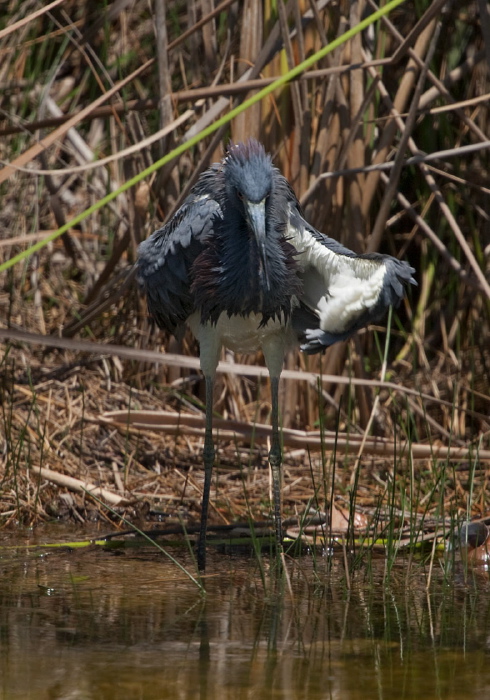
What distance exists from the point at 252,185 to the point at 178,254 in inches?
25.4

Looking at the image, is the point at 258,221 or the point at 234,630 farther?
the point at 258,221

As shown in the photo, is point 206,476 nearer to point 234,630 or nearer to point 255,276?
point 255,276

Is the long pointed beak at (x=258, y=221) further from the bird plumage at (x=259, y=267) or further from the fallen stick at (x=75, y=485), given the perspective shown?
the fallen stick at (x=75, y=485)

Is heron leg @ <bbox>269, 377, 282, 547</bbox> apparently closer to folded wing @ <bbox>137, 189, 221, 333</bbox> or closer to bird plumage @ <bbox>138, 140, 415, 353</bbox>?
bird plumage @ <bbox>138, 140, 415, 353</bbox>

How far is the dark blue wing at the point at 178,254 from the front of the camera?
451 cm

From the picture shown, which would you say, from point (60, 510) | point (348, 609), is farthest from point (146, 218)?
point (348, 609)

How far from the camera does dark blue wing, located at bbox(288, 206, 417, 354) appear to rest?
4.37 metres

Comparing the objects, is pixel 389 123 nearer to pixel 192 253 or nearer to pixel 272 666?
pixel 192 253

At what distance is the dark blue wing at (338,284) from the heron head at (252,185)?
1.13 feet

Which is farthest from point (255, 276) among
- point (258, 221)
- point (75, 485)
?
point (75, 485)

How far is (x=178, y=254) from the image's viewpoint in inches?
179

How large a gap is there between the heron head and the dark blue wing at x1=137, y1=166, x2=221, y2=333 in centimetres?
26

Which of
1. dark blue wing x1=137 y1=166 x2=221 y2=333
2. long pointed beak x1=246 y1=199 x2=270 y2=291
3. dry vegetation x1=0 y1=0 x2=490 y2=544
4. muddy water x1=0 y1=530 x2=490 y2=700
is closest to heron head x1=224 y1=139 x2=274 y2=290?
long pointed beak x1=246 y1=199 x2=270 y2=291

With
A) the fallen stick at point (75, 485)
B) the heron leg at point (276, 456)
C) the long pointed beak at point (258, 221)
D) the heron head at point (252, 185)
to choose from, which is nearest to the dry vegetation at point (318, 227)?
the fallen stick at point (75, 485)
